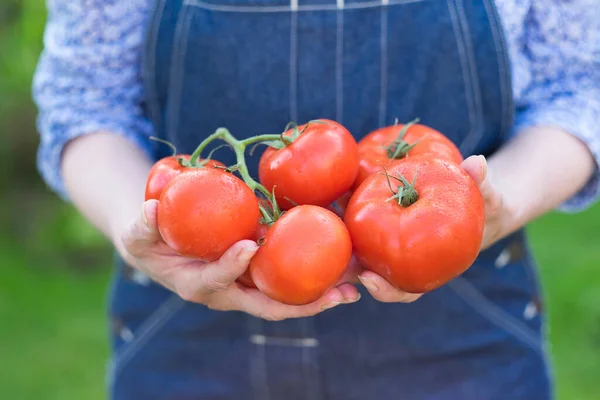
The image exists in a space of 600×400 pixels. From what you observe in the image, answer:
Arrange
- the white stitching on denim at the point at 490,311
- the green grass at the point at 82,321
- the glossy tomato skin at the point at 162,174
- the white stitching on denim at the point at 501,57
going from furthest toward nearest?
the green grass at the point at 82,321 < the white stitching on denim at the point at 490,311 < the white stitching on denim at the point at 501,57 < the glossy tomato skin at the point at 162,174

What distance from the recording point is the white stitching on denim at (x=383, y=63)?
1254mm

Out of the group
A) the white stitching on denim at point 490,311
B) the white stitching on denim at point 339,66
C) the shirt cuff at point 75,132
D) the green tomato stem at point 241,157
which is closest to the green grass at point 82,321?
the white stitching on denim at point 490,311

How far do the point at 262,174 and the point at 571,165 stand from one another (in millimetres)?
548

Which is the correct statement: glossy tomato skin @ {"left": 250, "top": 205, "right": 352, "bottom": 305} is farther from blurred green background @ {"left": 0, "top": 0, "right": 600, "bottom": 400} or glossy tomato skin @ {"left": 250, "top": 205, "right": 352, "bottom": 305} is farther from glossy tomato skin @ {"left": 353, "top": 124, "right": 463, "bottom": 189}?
blurred green background @ {"left": 0, "top": 0, "right": 600, "bottom": 400}

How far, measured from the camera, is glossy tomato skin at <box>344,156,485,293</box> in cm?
92

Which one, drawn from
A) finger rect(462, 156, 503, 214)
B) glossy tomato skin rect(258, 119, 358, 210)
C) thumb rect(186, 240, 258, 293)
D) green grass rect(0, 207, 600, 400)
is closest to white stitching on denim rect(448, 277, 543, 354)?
finger rect(462, 156, 503, 214)

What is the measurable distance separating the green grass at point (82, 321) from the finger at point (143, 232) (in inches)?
67.1

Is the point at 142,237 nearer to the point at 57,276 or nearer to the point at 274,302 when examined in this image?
the point at 274,302

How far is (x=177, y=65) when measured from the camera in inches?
51.1

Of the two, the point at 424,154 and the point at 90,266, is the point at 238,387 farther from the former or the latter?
the point at 90,266

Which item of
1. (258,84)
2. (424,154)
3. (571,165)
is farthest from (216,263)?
(571,165)

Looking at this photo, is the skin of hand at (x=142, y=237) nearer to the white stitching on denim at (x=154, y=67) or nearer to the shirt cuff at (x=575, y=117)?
the white stitching on denim at (x=154, y=67)

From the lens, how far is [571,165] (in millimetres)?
1252

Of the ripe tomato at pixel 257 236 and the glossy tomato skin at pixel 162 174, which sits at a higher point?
the glossy tomato skin at pixel 162 174
